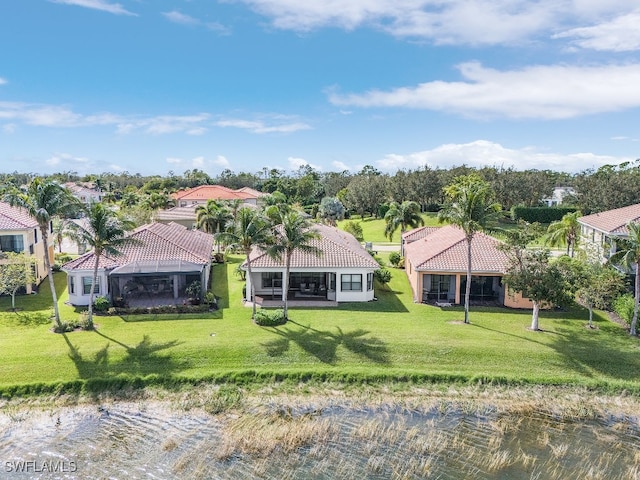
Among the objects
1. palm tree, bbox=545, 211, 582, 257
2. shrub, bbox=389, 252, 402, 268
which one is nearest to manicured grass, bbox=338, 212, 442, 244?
shrub, bbox=389, 252, 402, 268

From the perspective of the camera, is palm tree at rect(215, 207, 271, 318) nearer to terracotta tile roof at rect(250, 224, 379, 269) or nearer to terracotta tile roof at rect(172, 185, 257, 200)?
terracotta tile roof at rect(250, 224, 379, 269)

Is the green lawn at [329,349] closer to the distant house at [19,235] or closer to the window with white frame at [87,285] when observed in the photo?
the window with white frame at [87,285]

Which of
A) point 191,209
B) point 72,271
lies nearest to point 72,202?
point 72,271

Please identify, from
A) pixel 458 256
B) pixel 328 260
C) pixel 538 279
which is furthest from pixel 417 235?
pixel 538 279

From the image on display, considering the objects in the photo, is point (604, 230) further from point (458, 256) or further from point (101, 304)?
point (101, 304)

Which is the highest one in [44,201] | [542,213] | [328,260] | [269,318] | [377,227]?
[542,213]

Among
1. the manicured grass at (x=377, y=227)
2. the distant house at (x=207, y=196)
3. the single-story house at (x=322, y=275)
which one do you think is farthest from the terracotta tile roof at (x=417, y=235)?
the distant house at (x=207, y=196)
